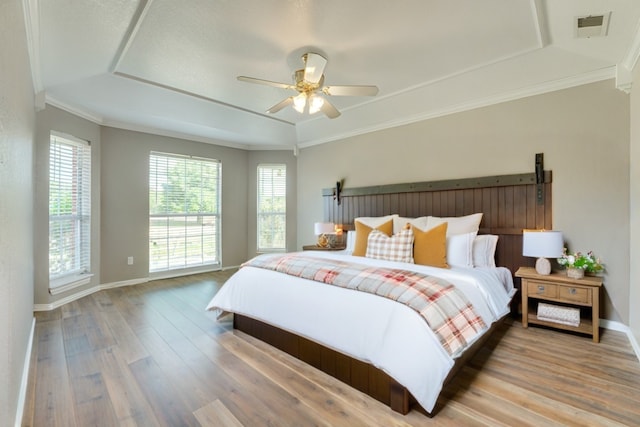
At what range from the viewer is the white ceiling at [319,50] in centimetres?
219

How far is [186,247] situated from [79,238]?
5.15 ft

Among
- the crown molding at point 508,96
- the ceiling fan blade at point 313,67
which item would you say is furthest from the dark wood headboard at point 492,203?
the ceiling fan blade at point 313,67

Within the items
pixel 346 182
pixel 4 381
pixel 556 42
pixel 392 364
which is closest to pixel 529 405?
pixel 392 364

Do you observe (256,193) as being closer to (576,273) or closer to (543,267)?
(543,267)

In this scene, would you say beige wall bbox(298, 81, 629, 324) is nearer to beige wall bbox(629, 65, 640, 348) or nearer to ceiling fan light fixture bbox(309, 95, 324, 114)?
beige wall bbox(629, 65, 640, 348)

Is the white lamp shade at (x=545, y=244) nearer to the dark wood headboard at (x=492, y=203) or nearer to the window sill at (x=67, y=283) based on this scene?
the dark wood headboard at (x=492, y=203)

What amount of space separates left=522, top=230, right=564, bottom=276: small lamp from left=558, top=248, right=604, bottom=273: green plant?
0.47 ft

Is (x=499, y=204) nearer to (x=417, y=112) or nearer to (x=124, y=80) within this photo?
(x=417, y=112)

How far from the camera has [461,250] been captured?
9.94 feet

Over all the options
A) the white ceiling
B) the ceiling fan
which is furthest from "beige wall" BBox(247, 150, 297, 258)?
the ceiling fan

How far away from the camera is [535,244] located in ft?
9.09

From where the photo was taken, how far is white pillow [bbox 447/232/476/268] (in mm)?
3006

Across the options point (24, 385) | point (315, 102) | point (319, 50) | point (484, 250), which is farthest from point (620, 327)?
point (24, 385)

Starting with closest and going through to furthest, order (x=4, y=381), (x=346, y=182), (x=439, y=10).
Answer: (x=4, y=381)
(x=439, y=10)
(x=346, y=182)
